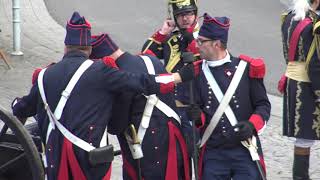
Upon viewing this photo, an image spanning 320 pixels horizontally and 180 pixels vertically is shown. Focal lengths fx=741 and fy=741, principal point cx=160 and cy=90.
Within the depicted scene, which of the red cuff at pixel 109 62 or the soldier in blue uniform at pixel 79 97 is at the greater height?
the red cuff at pixel 109 62

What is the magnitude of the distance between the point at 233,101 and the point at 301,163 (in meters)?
1.84

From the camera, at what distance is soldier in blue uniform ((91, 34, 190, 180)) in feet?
16.8

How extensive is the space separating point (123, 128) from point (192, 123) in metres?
0.48

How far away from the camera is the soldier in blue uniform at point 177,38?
19.6ft

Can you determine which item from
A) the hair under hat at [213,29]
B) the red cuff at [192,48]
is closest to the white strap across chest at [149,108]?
the hair under hat at [213,29]

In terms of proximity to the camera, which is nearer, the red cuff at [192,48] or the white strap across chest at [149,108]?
the white strap across chest at [149,108]

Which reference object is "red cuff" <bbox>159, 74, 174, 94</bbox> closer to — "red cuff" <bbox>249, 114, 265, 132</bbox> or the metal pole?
"red cuff" <bbox>249, 114, 265, 132</bbox>

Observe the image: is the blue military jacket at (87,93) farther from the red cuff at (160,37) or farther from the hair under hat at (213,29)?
the red cuff at (160,37)

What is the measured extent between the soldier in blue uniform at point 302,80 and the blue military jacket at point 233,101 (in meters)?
1.28

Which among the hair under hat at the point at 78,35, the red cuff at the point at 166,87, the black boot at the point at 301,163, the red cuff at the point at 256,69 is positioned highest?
the hair under hat at the point at 78,35

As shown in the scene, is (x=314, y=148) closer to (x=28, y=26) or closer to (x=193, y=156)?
(x=193, y=156)

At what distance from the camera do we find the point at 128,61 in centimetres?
514

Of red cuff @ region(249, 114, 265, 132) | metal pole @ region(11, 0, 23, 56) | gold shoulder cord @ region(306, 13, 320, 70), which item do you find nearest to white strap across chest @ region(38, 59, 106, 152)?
red cuff @ region(249, 114, 265, 132)

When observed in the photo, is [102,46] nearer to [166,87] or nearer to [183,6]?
[166,87]
